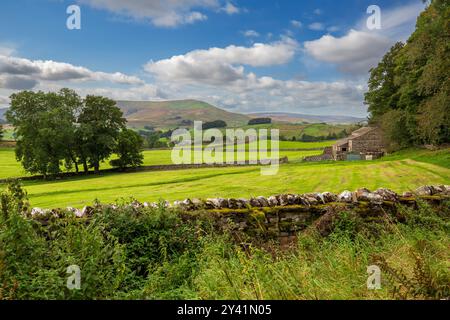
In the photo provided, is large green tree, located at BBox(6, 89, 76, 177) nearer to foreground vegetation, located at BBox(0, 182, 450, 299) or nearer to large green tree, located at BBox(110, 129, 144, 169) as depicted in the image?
large green tree, located at BBox(110, 129, 144, 169)

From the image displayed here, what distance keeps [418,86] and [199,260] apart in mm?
24937

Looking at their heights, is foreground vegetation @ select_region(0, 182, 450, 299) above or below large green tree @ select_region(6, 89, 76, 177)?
below

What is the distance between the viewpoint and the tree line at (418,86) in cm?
1881

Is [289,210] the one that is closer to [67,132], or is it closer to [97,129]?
[67,132]

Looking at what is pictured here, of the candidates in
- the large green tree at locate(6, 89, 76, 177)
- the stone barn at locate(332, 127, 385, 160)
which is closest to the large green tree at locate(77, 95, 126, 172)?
the large green tree at locate(6, 89, 76, 177)

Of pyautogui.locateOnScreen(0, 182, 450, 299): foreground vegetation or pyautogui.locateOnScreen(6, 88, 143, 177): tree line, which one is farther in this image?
pyautogui.locateOnScreen(6, 88, 143, 177): tree line

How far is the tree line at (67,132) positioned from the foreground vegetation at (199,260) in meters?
45.8

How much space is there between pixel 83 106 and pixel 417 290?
5834 cm

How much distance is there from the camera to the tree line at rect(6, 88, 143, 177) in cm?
4738

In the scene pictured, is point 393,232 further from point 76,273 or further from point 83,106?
point 83,106

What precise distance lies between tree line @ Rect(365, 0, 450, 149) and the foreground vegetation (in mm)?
14580

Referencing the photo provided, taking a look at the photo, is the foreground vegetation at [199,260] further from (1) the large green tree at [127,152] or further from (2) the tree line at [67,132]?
(1) the large green tree at [127,152]

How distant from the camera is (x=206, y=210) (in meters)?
8.09
